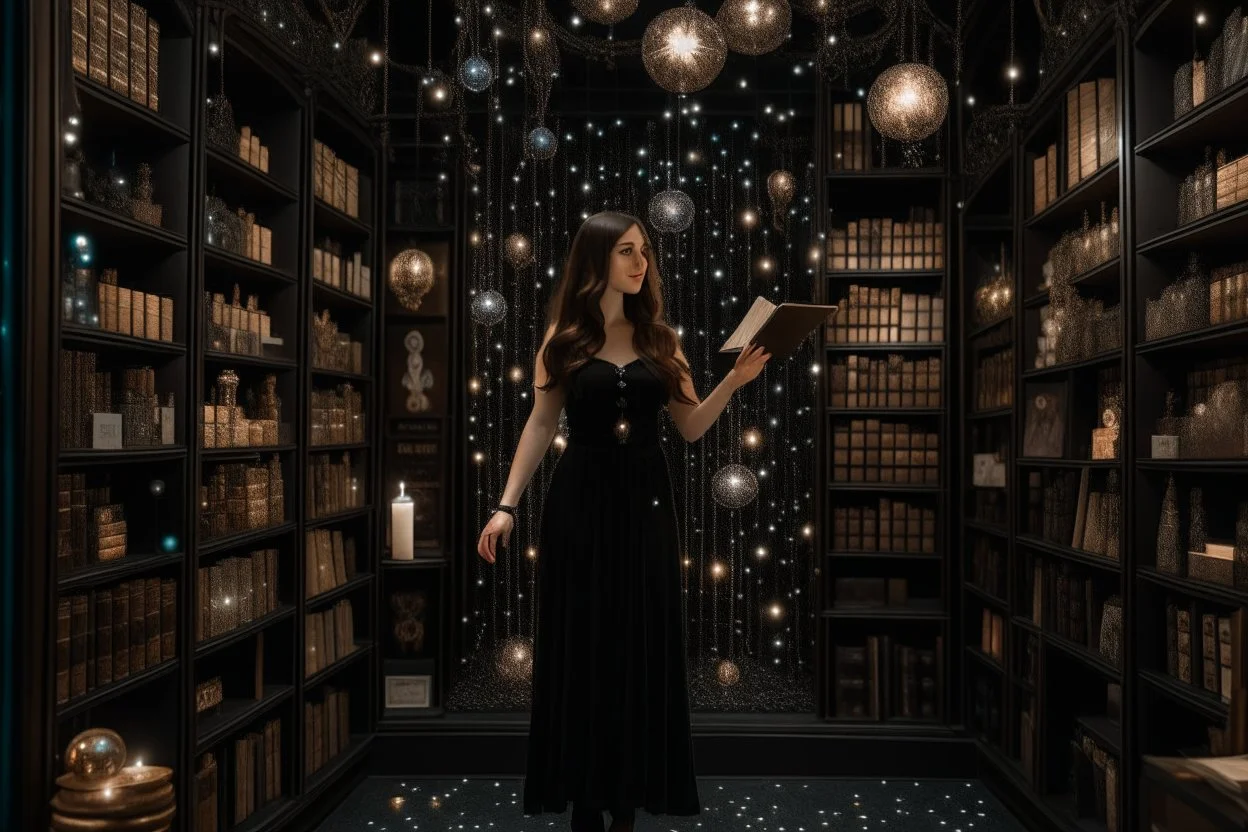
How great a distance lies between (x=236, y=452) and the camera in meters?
3.14

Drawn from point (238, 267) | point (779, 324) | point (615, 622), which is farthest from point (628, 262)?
point (238, 267)

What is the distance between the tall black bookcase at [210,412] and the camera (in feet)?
8.09

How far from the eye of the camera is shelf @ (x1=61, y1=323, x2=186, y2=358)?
232 cm

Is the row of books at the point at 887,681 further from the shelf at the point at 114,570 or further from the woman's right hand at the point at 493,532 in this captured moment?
the shelf at the point at 114,570

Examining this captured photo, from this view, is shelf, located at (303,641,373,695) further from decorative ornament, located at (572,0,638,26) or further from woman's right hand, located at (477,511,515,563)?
decorative ornament, located at (572,0,638,26)

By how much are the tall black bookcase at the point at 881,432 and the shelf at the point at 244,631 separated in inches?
90.1

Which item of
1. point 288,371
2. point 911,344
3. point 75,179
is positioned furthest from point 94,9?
point 911,344

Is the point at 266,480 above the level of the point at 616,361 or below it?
below

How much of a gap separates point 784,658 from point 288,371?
2815 mm

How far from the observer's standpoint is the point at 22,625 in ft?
6.85

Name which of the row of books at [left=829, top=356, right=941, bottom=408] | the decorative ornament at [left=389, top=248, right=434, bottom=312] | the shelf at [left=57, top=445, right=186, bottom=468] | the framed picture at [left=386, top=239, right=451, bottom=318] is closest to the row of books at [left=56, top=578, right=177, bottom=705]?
the shelf at [left=57, top=445, right=186, bottom=468]

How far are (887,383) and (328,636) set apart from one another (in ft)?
8.66

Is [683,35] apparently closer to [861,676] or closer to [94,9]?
[94,9]

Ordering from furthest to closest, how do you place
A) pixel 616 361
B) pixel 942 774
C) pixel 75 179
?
pixel 942 774
pixel 616 361
pixel 75 179
